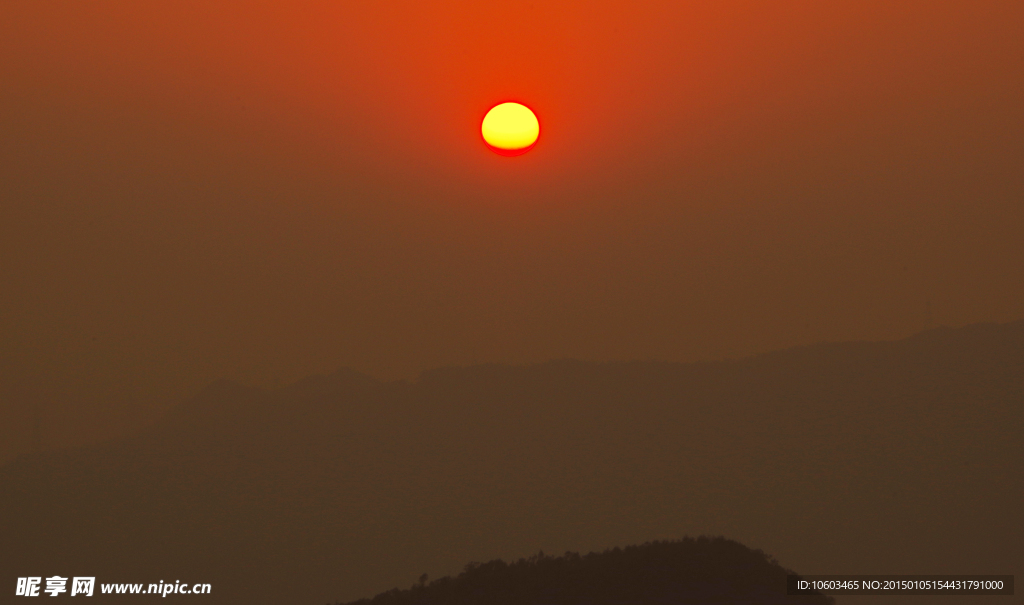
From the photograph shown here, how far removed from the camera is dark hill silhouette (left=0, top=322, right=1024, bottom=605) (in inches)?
97.0

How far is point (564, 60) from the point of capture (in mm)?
2432

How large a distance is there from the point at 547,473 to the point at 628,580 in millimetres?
479

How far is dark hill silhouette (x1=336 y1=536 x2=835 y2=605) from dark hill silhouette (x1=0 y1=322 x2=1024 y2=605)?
5 cm

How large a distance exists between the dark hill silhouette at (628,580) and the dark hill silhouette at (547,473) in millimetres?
50

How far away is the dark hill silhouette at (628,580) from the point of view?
2.44 metres

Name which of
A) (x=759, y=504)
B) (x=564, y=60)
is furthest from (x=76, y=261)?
(x=759, y=504)

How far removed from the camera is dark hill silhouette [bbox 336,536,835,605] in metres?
2.44

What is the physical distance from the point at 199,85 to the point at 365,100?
62 cm

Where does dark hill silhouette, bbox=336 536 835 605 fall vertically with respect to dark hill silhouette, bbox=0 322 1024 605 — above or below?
below

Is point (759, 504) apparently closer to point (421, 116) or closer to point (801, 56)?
point (801, 56)

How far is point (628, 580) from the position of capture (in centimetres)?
247

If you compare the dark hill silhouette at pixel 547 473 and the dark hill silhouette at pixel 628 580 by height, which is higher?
the dark hill silhouette at pixel 547 473

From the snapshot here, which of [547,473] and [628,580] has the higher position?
[547,473]

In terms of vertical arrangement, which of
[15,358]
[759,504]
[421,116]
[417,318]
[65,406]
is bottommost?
[759,504]
